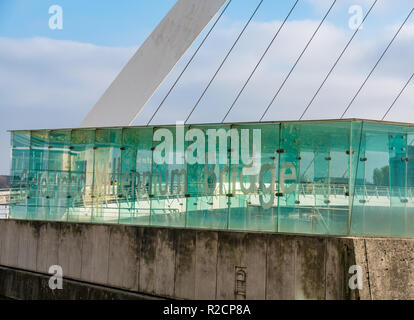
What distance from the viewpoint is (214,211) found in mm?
11539

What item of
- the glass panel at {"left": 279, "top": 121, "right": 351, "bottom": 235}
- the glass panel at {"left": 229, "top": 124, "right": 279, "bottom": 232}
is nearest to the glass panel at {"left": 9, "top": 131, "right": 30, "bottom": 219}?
the glass panel at {"left": 229, "top": 124, "right": 279, "bottom": 232}

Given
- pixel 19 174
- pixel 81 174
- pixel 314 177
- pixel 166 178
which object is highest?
pixel 19 174

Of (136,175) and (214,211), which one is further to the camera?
(136,175)

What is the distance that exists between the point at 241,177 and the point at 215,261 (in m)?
1.56

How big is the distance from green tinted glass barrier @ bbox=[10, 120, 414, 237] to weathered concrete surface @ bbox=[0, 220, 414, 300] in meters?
0.30

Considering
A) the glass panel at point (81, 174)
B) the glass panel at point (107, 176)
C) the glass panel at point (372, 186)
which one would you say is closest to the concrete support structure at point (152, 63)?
the glass panel at point (81, 174)

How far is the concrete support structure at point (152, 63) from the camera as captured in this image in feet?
55.5

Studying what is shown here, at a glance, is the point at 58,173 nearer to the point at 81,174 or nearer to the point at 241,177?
the point at 81,174

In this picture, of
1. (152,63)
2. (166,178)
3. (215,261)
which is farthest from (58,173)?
(215,261)

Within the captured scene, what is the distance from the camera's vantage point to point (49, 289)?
14227 mm

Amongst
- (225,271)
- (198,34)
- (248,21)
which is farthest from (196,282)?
(248,21)

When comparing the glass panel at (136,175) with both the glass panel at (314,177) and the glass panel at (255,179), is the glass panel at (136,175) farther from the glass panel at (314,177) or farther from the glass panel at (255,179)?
the glass panel at (314,177)
